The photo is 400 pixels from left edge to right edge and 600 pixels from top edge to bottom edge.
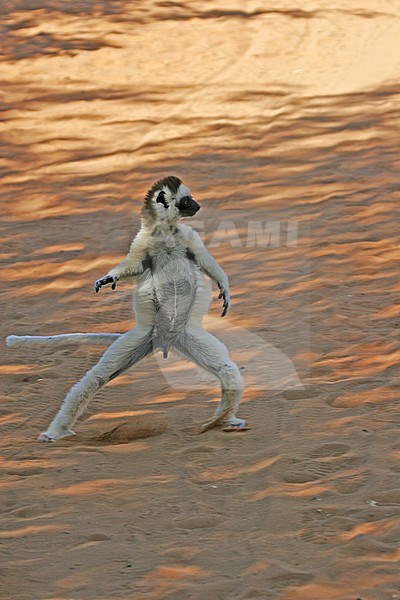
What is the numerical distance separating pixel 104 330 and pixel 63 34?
319 inches

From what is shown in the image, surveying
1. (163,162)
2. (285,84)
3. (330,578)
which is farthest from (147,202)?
(285,84)

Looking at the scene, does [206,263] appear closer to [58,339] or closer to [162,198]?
[162,198]

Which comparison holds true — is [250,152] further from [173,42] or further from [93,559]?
[93,559]

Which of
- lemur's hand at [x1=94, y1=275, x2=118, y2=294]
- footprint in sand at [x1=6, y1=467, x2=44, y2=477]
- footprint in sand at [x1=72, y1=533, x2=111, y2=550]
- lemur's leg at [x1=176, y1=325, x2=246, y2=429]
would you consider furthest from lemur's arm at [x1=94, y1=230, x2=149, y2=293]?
footprint in sand at [x1=72, y1=533, x2=111, y2=550]

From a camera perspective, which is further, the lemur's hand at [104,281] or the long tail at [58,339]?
the long tail at [58,339]

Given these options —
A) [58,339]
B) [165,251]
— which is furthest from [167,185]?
[58,339]

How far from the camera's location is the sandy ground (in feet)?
14.6

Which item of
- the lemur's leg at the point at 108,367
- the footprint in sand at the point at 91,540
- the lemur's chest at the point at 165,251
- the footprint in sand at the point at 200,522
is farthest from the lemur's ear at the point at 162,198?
the footprint in sand at the point at 91,540

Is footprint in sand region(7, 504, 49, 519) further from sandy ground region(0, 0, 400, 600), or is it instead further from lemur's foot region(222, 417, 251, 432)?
lemur's foot region(222, 417, 251, 432)

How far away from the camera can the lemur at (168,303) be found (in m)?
5.36

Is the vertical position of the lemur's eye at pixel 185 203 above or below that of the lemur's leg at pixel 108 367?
above

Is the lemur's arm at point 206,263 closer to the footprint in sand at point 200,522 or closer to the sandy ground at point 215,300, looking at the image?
the sandy ground at point 215,300

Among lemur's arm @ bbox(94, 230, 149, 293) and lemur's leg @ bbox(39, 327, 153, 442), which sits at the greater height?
lemur's arm @ bbox(94, 230, 149, 293)

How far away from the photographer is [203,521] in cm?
467
